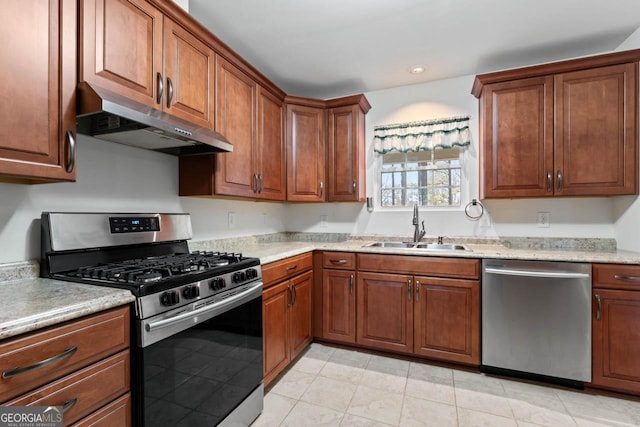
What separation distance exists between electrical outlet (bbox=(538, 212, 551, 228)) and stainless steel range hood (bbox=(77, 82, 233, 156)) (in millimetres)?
2629

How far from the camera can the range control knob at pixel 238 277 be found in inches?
62.7

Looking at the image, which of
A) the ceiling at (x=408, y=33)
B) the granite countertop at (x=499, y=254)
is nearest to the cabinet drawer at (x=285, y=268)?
the granite countertop at (x=499, y=254)

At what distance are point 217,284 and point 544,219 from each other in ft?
8.92

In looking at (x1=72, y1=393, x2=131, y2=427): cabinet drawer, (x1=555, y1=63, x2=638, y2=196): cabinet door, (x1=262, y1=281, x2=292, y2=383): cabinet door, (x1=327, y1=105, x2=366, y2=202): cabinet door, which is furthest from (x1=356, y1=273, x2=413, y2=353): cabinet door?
(x1=72, y1=393, x2=131, y2=427): cabinet drawer

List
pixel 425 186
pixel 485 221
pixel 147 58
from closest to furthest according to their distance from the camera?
pixel 147 58, pixel 485 221, pixel 425 186

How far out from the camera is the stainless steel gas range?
45.1 inches

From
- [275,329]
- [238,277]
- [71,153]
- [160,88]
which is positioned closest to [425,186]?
[275,329]

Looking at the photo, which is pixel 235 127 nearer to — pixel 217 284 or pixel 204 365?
pixel 217 284

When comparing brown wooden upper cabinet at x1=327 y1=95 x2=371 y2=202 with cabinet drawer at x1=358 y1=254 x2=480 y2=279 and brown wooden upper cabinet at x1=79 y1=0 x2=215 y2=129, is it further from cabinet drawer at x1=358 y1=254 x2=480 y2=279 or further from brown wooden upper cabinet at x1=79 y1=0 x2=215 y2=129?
brown wooden upper cabinet at x1=79 y1=0 x2=215 y2=129

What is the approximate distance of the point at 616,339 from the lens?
6.34 feet

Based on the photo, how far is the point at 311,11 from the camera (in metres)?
1.99

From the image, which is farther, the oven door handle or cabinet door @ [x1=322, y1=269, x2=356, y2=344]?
cabinet door @ [x1=322, y1=269, x2=356, y2=344]

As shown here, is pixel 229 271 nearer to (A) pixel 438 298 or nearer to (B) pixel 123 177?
(B) pixel 123 177

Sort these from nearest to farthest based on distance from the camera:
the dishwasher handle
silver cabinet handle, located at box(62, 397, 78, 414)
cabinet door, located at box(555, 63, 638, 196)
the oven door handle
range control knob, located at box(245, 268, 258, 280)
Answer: silver cabinet handle, located at box(62, 397, 78, 414) < the oven door handle < range control knob, located at box(245, 268, 258, 280) < the dishwasher handle < cabinet door, located at box(555, 63, 638, 196)
